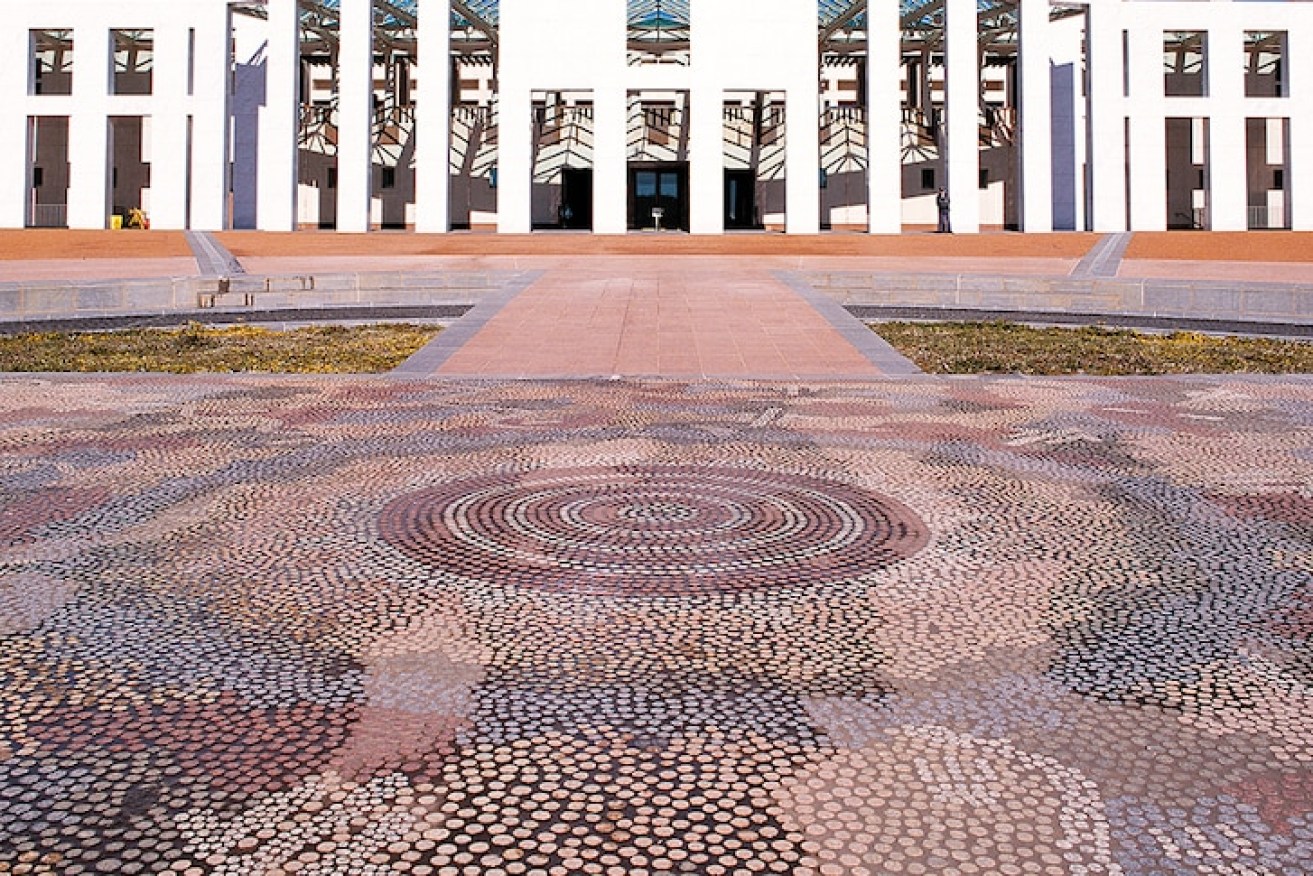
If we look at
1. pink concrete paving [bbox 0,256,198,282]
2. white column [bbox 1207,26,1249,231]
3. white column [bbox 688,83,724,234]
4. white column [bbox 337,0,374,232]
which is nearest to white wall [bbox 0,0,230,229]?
white column [bbox 337,0,374,232]

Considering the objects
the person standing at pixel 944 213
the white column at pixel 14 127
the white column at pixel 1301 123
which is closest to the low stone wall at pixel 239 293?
the person standing at pixel 944 213

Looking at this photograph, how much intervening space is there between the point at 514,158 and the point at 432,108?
3.48 m

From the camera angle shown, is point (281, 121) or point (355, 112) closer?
point (355, 112)

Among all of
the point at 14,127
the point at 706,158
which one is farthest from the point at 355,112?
the point at 14,127

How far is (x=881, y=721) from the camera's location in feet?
10.0

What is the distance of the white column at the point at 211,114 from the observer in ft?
137

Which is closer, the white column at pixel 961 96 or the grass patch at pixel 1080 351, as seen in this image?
the grass patch at pixel 1080 351

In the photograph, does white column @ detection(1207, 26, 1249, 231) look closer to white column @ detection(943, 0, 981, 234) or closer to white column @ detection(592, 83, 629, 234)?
white column @ detection(943, 0, 981, 234)

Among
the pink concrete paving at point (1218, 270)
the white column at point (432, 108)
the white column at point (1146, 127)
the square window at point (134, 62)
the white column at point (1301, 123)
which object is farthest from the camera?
the square window at point (134, 62)

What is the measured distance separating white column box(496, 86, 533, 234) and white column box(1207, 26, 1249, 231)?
26.2 metres

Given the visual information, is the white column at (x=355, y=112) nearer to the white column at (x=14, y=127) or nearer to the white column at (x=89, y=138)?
the white column at (x=89, y=138)

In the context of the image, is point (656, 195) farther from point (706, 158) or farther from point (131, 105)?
point (131, 105)

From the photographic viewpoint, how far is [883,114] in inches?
1626

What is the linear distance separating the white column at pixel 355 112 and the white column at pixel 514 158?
4988 mm
